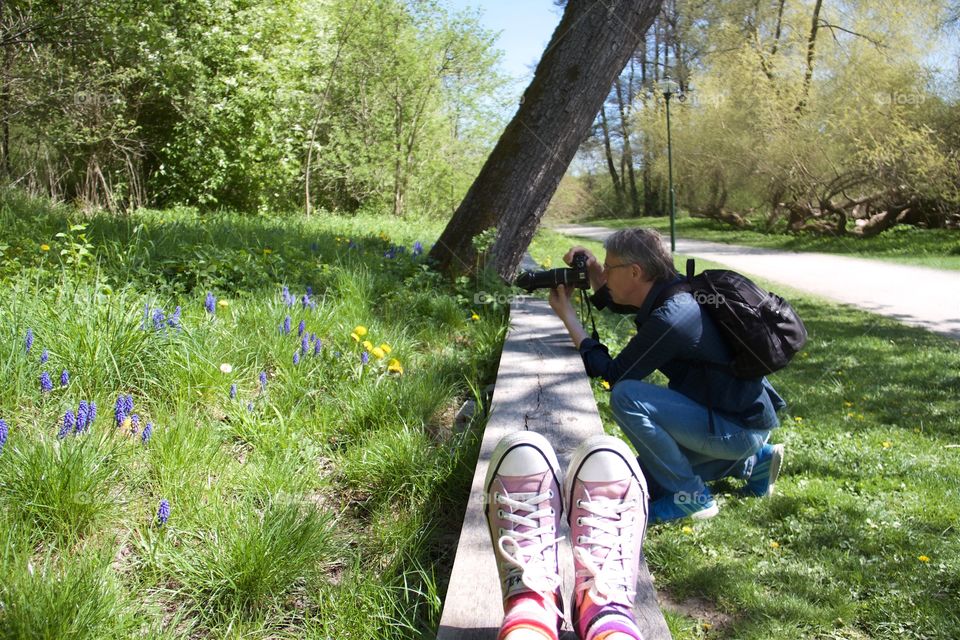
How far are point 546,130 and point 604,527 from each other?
3.69m

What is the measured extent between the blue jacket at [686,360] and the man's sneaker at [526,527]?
80 centimetres

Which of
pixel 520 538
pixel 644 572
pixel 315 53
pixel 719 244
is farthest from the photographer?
pixel 719 244

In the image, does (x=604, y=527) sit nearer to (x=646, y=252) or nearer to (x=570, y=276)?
(x=646, y=252)

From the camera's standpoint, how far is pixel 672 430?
2.56 metres

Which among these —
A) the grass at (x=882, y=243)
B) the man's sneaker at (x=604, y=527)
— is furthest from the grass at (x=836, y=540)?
the grass at (x=882, y=243)

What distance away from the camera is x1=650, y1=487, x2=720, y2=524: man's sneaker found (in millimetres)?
2691

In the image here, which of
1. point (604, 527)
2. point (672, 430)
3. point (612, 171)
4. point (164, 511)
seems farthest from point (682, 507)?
point (612, 171)

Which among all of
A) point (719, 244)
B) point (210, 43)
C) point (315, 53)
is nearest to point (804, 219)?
point (719, 244)

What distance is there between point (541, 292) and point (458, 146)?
13.2 metres

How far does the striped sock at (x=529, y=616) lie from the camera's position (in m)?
1.41

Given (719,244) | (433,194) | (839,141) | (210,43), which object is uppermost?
(210,43)

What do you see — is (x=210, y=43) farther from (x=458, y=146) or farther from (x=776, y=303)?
(x=776, y=303)

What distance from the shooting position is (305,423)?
2.60 meters

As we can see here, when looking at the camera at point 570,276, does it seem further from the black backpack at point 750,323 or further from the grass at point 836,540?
the grass at point 836,540
